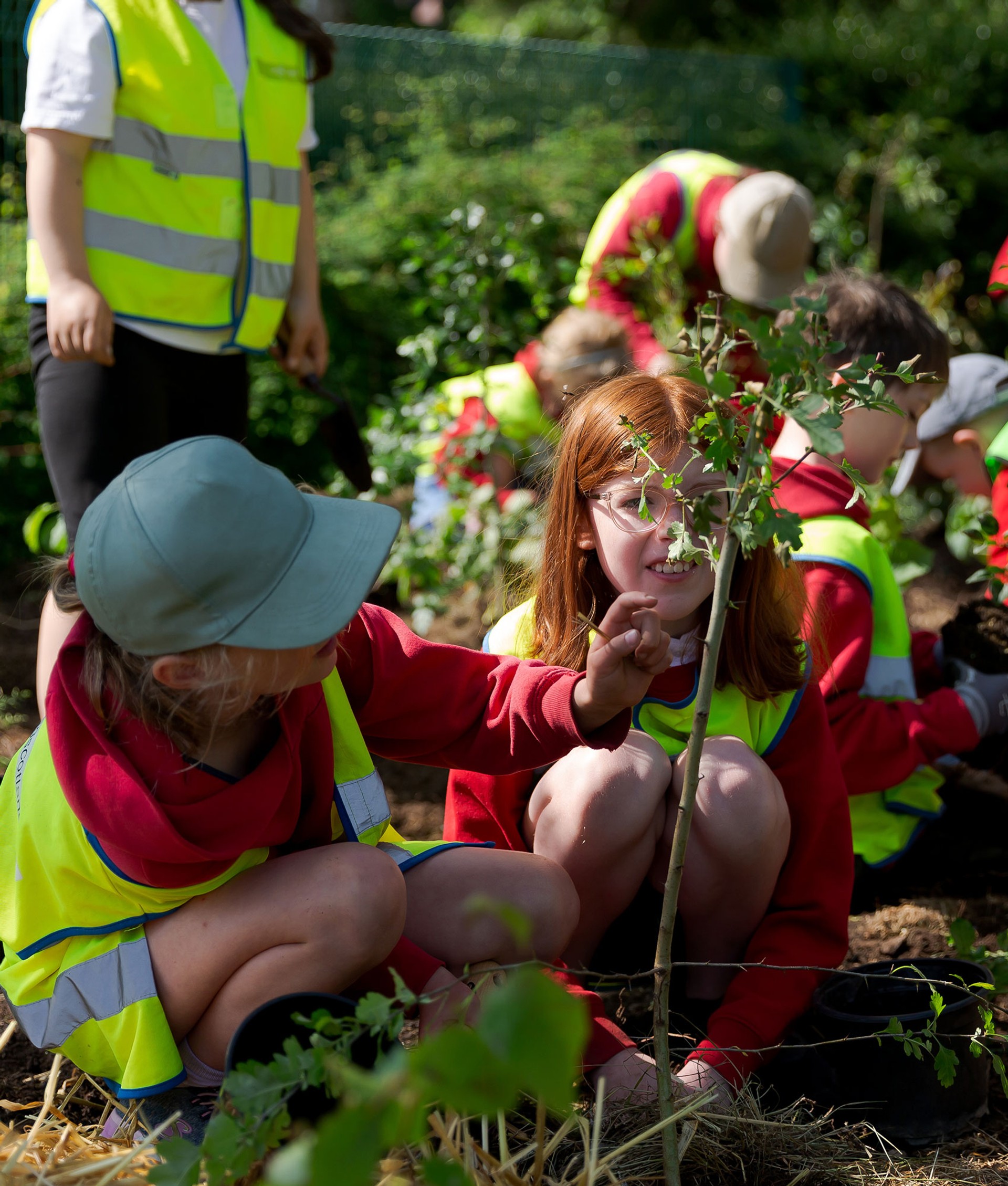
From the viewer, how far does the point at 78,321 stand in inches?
88.4

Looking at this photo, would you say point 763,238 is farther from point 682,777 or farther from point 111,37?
point 682,777

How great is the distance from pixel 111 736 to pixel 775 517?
875mm

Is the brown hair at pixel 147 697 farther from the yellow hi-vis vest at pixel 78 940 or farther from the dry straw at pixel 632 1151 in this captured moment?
the dry straw at pixel 632 1151

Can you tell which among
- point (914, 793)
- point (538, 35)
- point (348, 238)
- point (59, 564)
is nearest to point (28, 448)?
point (348, 238)

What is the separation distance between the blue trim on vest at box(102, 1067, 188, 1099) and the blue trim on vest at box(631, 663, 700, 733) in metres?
0.87

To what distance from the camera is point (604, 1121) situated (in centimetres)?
161

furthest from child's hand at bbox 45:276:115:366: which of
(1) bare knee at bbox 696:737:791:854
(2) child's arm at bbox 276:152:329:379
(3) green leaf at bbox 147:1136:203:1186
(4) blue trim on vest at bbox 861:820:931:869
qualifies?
(4) blue trim on vest at bbox 861:820:931:869

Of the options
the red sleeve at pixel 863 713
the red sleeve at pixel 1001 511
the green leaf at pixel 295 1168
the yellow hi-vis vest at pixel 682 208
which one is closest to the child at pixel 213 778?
the green leaf at pixel 295 1168

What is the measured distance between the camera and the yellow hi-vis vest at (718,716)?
1978mm

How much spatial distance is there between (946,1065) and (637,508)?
88cm

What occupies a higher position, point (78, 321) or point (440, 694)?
point (78, 321)

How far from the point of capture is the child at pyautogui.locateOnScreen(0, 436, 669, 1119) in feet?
4.71

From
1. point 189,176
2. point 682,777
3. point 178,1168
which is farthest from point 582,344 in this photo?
point 178,1168

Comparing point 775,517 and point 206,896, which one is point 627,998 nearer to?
point 206,896
